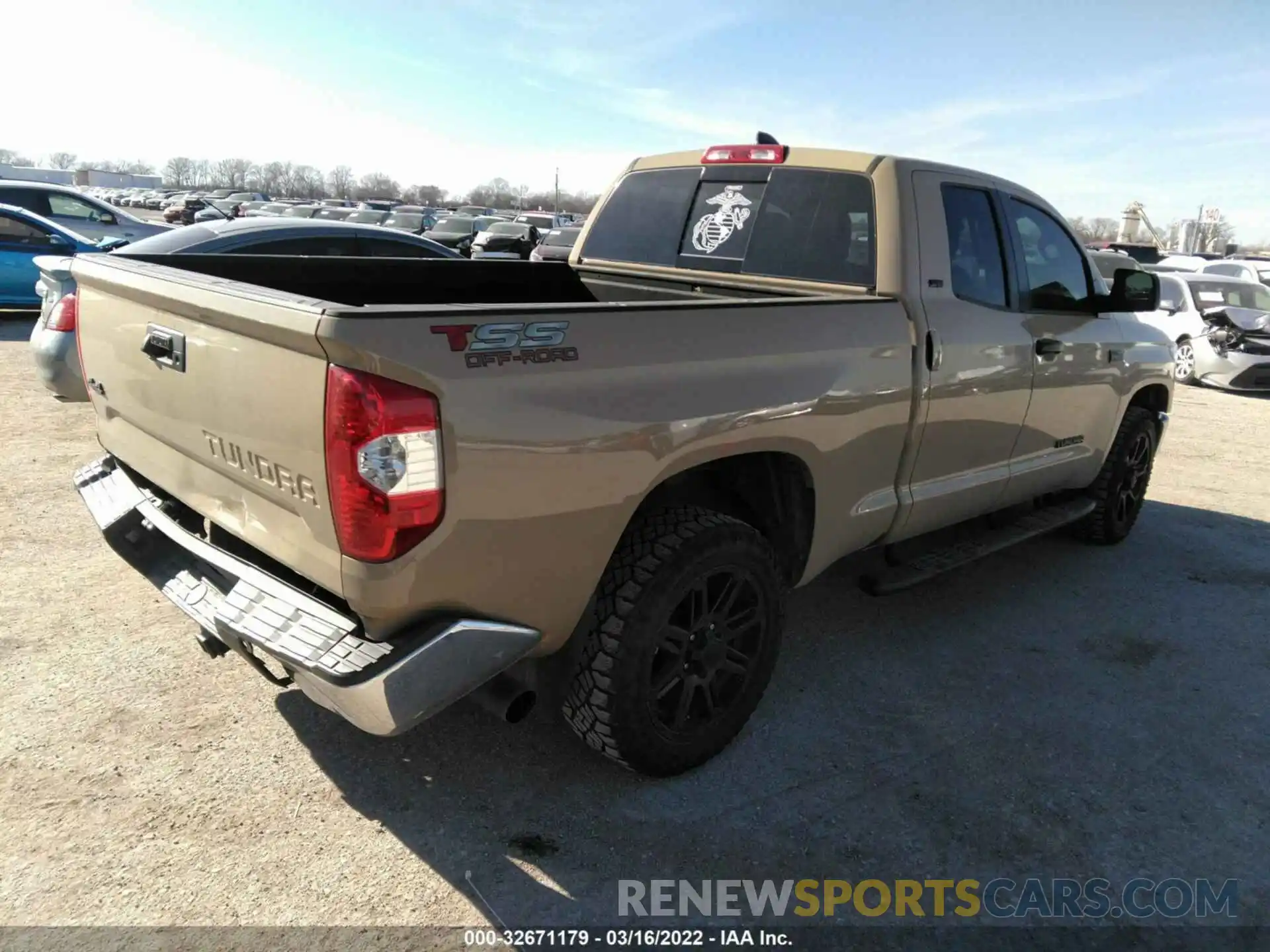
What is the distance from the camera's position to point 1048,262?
14.6 feet

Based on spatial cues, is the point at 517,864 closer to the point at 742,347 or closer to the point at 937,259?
the point at 742,347

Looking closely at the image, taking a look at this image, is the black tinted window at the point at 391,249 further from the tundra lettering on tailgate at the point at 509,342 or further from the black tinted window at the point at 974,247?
the tundra lettering on tailgate at the point at 509,342

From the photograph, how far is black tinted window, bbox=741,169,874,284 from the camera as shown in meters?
3.71

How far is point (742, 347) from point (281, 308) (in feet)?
4.49

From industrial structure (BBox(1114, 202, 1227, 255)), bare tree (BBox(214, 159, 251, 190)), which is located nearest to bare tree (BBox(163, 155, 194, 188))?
bare tree (BBox(214, 159, 251, 190))

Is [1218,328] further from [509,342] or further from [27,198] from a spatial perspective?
[27,198]

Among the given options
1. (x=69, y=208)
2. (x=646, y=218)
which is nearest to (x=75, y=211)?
(x=69, y=208)

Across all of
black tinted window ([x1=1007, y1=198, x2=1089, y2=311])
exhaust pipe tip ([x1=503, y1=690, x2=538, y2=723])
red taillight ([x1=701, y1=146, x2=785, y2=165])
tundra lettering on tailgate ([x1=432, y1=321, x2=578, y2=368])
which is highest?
red taillight ([x1=701, y1=146, x2=785, y2=165])

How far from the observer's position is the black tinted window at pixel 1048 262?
4.30 meters

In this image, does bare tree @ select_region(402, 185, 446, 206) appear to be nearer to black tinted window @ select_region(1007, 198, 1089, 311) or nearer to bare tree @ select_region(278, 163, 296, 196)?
bare tree @ select_region(278, 163, 296, 196)

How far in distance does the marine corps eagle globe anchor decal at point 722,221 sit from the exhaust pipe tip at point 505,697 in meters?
2.38

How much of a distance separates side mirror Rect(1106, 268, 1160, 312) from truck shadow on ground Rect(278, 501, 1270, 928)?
1.60m

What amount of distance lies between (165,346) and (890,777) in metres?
2.67

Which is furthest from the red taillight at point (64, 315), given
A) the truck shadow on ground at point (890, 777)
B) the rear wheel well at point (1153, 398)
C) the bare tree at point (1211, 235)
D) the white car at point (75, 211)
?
the bare tree at point (1211, 235)
